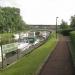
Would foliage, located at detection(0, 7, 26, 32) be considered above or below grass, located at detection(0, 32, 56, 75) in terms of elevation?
above

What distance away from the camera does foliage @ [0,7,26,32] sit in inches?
3812

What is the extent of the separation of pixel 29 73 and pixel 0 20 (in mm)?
76650

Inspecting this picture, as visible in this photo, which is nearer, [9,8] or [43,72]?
[43,72]

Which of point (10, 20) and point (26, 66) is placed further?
point (10, 20)

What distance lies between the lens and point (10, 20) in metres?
104

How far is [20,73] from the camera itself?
1558cm

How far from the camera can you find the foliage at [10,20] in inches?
3812

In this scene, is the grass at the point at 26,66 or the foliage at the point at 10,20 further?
the foliage at the point at 10,20

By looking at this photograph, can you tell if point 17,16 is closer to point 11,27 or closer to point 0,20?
point 11,27

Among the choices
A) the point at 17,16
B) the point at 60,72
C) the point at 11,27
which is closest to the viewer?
the point at 60,72

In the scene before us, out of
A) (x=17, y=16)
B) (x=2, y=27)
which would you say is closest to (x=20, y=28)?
(x=17, y=16)

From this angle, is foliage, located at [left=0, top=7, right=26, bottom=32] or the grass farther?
foliage, located at [left=0, top=7, right=26, bottom=32]

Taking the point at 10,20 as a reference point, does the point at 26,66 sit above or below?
below

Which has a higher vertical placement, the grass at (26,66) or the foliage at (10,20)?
the foliage at (10,20)
